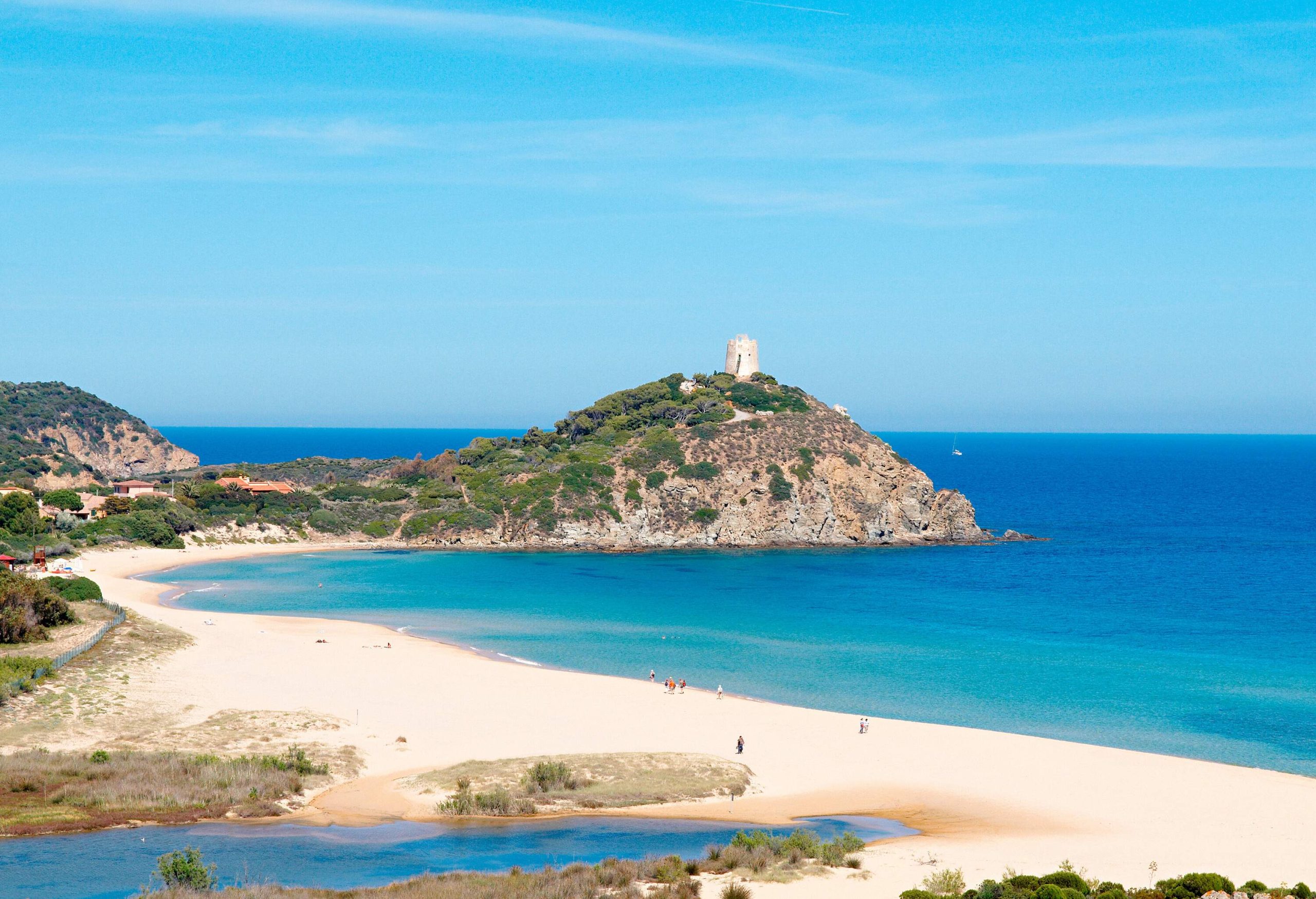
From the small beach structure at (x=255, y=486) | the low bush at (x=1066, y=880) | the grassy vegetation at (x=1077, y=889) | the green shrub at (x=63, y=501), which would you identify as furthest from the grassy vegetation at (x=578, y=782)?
the small beach structure at (x=255, y=486)

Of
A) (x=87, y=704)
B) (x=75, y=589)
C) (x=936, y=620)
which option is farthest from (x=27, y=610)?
(x=936, y=620)

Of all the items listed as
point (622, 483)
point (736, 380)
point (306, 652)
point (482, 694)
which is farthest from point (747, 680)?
point (736, 380)

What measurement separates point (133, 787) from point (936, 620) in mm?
41325

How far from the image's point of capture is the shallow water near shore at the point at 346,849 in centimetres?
1852

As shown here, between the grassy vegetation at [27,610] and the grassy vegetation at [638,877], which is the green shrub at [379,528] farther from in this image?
the grassy vegetation at [638,877]

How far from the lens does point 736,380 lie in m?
116

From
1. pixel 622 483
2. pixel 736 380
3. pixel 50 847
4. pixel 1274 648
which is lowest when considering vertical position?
pixel 50 847

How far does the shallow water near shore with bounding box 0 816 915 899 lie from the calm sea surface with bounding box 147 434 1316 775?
14.9 metres

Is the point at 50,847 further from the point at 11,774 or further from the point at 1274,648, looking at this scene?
the point at 1274,648

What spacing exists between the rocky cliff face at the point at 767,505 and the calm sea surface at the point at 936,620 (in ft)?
14.3

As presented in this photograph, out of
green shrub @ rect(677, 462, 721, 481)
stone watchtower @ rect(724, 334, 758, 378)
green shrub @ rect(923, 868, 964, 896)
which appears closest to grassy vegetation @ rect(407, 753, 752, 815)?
green shrub @ rect(923, 868, 964, 896)

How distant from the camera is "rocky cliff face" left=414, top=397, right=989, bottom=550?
87062 mm

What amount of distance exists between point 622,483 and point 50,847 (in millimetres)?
71396

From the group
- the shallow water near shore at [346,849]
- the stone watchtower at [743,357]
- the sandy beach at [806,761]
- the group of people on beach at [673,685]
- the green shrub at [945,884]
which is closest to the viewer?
the green shrub at [945,884]
